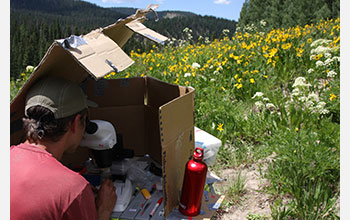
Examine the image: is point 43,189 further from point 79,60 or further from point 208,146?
point 208,146

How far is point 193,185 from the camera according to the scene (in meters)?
1.67

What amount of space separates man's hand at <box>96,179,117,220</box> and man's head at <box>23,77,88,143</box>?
45 cm

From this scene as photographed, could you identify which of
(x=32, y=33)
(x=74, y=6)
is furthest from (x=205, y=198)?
(x=74, y=6)

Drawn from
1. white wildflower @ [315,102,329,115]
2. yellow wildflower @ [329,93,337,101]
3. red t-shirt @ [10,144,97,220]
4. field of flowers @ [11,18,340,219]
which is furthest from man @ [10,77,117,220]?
yellow wildflower @ [329,93,337,101]

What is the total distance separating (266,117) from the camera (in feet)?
11.3

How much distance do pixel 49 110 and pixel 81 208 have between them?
47 cm

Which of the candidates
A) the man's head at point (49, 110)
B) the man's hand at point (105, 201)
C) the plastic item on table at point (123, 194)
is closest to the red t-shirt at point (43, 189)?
the man's head at point (49, 110)

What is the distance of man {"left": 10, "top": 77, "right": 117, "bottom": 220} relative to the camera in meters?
1.19

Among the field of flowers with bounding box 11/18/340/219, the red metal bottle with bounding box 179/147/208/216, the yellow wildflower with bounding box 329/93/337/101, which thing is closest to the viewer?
the red metal bottle with bounding box 179/147/208/216

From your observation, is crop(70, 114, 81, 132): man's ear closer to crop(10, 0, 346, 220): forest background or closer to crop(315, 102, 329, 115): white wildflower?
crop(10, 0, 346, 220): forest background

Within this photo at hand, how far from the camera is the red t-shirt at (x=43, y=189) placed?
3.86ft

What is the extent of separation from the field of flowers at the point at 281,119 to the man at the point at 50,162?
1.62 meters

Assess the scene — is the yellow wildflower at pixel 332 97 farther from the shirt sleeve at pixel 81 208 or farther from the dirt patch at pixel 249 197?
the shirt sleeve at pixel 81 208

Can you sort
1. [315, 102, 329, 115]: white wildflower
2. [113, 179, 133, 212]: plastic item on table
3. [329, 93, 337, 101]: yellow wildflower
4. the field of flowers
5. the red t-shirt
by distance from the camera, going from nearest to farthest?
the red t-shirt < [113, 179, 133, 212]: plastic item on table < the field of flowers < [315, 102, 329, 115]: white wildflower < [329, 93, 337, 101]: yellow wildflower
